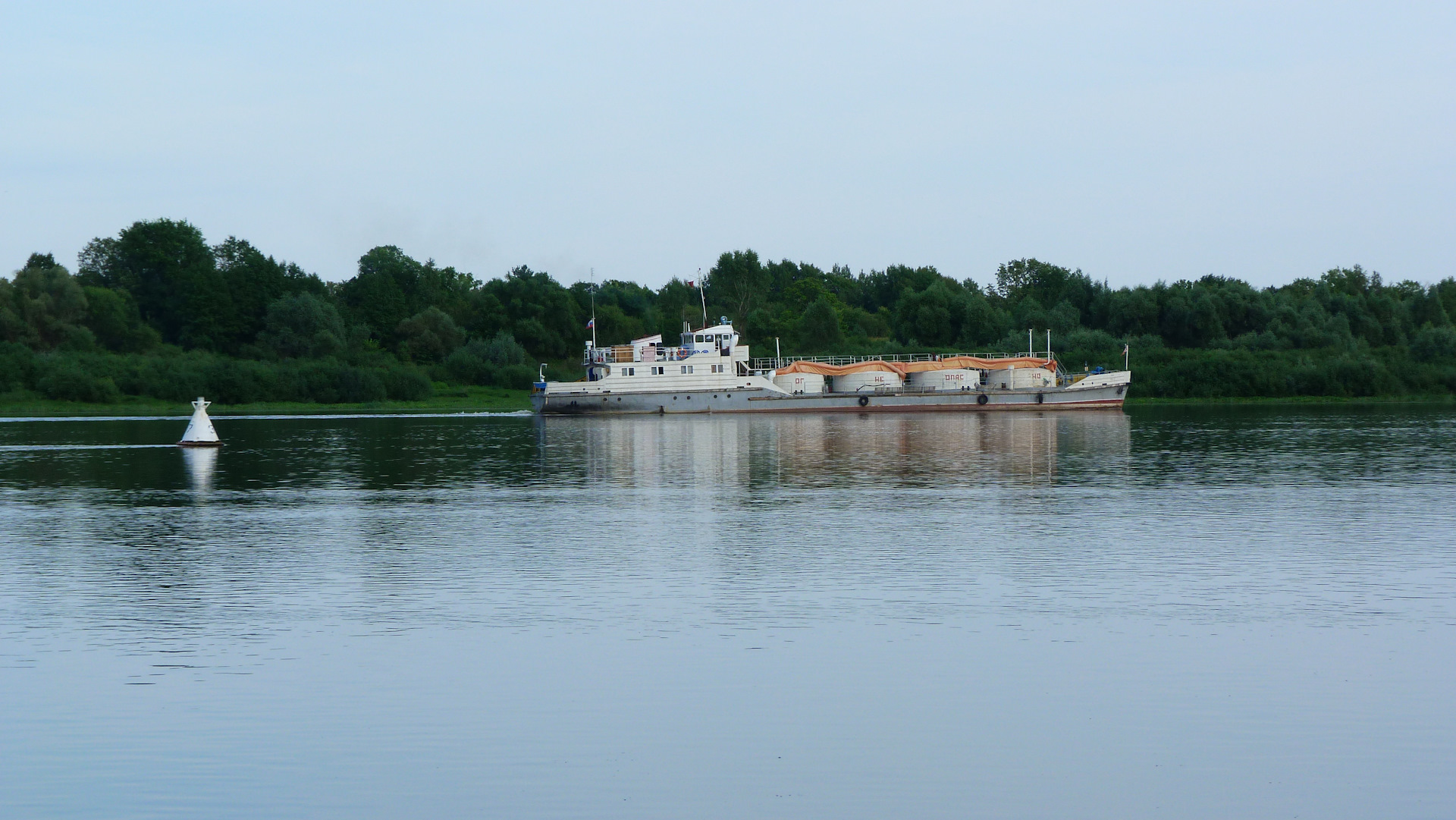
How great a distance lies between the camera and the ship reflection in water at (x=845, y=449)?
4203 centimetres

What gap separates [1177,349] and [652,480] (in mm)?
92293

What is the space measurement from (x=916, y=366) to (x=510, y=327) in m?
56.3

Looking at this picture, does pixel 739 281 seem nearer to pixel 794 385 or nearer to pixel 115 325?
pixel 794 385

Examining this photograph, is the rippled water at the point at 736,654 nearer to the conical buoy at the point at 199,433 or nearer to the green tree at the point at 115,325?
the conical buoy at the point at 199,433

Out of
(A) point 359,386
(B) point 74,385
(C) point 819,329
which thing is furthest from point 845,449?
(C) point 819,329

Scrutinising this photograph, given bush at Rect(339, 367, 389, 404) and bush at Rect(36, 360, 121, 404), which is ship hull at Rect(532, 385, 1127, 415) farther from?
bush at Rect(36, 360, 121, 404)

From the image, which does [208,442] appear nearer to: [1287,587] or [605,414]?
A: [605,414]

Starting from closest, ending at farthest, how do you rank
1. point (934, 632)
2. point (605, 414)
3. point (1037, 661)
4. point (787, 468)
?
point (1037, 661) < point (934, 632) < point (787, 468) < point (605, 414)

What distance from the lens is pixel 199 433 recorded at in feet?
193

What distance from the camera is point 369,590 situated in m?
20.8

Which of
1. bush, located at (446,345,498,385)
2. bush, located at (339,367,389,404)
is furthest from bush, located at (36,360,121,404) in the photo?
bush, located at (446,345,498,385)

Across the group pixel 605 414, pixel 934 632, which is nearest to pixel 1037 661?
pixel 934 632

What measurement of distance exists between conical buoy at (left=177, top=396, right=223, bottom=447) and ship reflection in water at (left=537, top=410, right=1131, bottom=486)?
15.9 m

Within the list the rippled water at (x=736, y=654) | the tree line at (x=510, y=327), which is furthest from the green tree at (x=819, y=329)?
the rippled water at (x=736, y=654)
